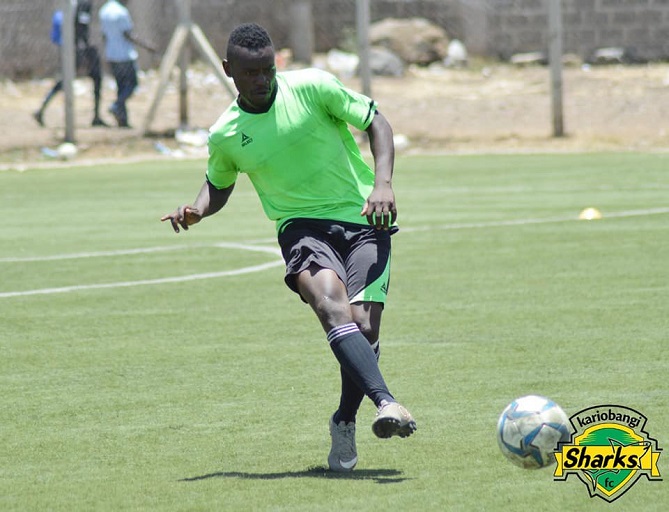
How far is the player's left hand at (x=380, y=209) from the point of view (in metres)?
6.20

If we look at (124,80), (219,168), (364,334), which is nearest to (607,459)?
(364,334)

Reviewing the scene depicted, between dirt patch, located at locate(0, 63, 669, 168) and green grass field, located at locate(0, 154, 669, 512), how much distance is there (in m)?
8.20

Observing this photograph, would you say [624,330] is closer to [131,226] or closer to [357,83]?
[131,226]

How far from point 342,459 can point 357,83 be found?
26.8 m

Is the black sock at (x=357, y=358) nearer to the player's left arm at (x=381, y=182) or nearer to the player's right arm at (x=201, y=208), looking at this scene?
the player's left arm at (x=381, y=182)

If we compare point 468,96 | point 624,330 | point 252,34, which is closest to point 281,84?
point 252,34

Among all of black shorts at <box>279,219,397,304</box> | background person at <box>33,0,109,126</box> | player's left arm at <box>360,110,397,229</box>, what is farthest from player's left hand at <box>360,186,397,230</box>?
background person at <box>33,0,109,126</box>

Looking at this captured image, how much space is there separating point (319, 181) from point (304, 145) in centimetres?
18

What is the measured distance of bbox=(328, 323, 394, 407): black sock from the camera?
6043 mm

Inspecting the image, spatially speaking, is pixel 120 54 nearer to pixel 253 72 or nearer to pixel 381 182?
pixel 253 72

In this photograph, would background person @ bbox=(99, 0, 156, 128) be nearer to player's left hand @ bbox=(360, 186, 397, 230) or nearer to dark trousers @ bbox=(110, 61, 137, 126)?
dark trousers @ bbox=(110, 61, 137, 126)

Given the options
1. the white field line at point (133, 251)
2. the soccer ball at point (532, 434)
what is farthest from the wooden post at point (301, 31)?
the soccer ball at point (532, 434)

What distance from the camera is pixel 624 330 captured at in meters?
9.15

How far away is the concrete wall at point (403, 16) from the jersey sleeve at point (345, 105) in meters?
25.1
